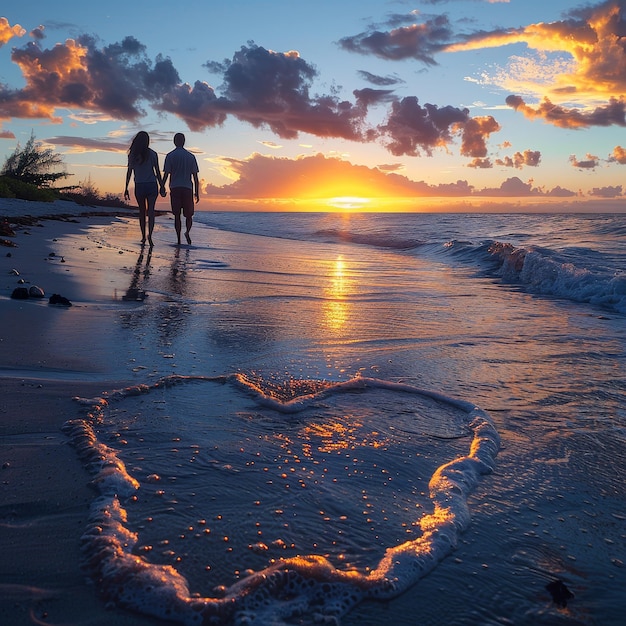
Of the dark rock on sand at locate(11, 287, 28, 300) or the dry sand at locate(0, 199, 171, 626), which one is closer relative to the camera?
the dry sand at locate(0, 199, 171, 626)

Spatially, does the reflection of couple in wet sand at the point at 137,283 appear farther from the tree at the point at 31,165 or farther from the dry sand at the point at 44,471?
the tree at the point at 31,165

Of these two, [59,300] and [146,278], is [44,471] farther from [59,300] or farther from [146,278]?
[146,278]

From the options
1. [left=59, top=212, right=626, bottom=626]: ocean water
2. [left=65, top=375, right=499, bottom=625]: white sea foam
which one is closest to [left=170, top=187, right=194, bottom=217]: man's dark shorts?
[left=59, top=212, right=626, bottom=626]: ocean water

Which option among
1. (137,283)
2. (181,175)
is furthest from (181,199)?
(137,283)

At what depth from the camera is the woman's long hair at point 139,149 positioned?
11.0 meters

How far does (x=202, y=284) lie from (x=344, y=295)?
167 centimetres

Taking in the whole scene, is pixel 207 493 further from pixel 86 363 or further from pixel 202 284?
pixel 202 284

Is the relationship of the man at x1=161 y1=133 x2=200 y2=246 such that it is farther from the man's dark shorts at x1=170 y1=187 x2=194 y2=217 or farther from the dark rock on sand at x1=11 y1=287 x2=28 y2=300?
the dark rock on sand at x1=11 y1=287 x2=28 y2=300

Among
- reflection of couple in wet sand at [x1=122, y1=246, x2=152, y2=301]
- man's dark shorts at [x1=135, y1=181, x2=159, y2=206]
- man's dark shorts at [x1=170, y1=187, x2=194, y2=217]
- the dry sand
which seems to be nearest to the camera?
the dry sand

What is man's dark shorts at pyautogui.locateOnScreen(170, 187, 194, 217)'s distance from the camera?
38.9 ft

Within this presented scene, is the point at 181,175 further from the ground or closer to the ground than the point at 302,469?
further from the ground

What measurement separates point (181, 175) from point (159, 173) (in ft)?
1.74

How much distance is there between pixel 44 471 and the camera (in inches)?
79.3

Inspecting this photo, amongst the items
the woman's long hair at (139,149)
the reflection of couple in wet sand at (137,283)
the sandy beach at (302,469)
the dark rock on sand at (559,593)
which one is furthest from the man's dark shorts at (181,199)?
the dark rock on sand at (559,593)
